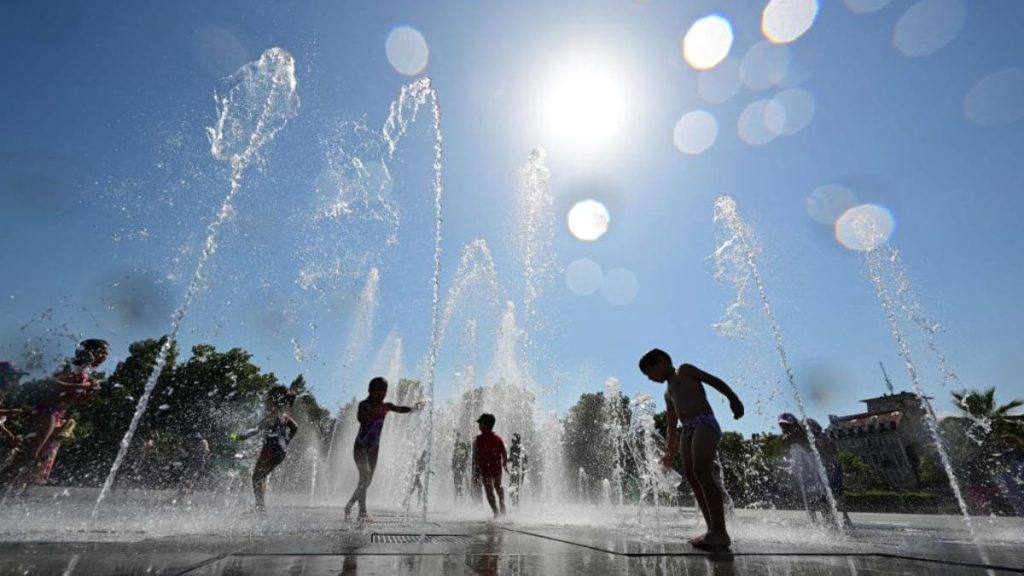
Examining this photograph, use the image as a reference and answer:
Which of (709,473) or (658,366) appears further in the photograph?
(658,366)

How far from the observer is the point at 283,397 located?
23.1 feet

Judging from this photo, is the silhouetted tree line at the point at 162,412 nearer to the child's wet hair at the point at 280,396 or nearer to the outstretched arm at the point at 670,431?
the child's wet hair at the point at 280,396

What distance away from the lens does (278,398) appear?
6.96m

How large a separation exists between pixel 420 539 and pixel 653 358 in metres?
2.62

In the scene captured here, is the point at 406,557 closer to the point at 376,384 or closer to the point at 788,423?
the point at 376,384

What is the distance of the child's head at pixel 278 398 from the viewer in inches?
269

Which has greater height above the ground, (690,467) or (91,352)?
(91,352)

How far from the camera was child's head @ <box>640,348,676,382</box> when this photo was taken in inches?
177

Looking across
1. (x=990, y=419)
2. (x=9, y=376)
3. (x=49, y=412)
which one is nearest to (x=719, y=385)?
(x=49, y=412)

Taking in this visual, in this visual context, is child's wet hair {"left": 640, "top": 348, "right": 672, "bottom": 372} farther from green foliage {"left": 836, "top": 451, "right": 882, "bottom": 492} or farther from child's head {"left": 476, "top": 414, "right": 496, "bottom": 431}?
green foliage {"left": 836, "top": 451, "right": 882, "bottom": 492}

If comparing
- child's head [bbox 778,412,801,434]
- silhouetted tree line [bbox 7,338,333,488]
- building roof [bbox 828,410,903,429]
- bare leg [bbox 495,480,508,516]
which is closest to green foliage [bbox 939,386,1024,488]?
child's head [bbox 778,412,801,434]

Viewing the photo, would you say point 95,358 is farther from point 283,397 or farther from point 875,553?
point 875,553

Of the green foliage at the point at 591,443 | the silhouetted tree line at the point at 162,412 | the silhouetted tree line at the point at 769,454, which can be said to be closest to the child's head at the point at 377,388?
the silhouetted tree line at the point at 769,454

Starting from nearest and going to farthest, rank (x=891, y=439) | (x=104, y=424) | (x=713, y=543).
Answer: (x=713, y=543)
(x=104, y=424)
(x=891, y=439)
